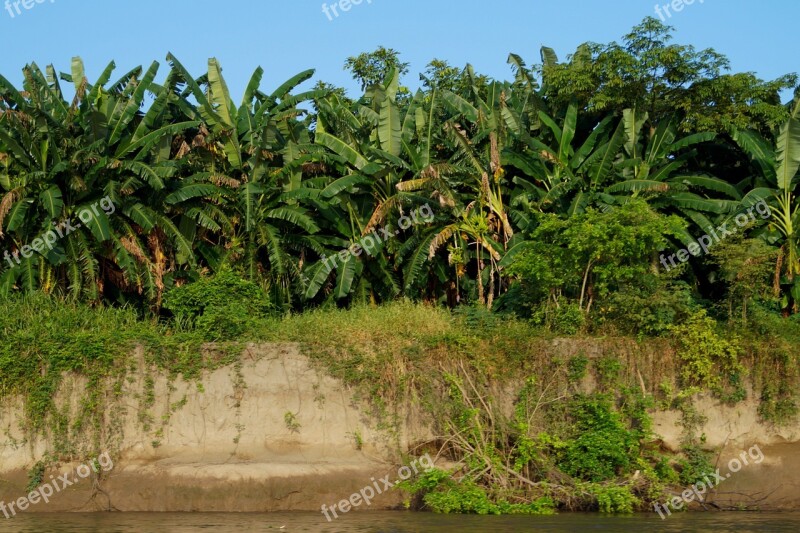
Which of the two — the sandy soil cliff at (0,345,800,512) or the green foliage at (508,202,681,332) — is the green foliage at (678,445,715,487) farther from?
the green foliage at (508,202,681,332)

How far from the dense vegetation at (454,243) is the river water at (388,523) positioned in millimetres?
734

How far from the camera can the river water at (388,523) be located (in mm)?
12703

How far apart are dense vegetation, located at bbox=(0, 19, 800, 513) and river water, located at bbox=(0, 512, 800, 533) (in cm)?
73

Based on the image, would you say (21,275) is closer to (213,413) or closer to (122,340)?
(122,340)

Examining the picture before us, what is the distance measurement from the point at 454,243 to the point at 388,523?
740 centimetres

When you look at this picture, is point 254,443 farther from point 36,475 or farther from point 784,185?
point 784,185

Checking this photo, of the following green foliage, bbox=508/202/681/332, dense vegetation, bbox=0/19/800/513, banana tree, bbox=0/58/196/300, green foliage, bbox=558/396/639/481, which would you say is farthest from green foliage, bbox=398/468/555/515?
banana tree, bbox=0/58/196/300

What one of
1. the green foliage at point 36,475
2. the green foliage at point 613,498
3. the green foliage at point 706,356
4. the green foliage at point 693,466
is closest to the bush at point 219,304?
the green foliage at point 36,475

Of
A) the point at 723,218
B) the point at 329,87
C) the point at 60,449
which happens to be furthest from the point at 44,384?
the point at 723,218

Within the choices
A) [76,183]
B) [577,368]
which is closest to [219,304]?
[76,183]

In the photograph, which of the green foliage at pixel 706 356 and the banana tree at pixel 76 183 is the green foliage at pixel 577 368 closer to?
the green foliage at pixel 706 356

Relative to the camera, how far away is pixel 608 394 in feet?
50.1

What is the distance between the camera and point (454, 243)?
19.4 m

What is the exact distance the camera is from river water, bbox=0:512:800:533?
12703 mm
